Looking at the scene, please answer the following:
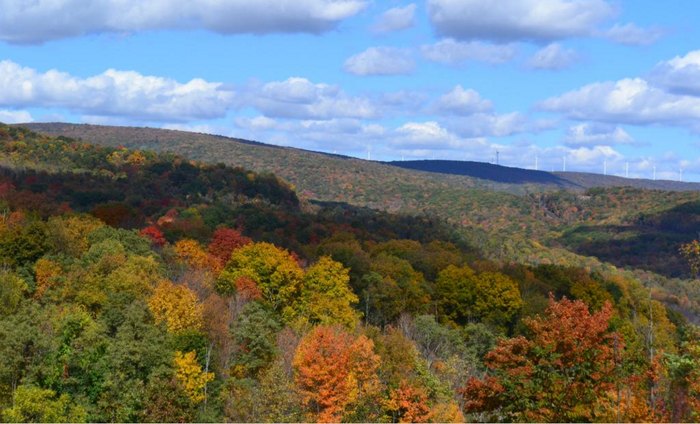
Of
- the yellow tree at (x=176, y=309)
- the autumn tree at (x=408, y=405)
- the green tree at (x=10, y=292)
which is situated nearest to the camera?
the autumn tree at (x=408, y=405)

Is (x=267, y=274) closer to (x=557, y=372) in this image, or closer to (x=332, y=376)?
(x=332, y=376)

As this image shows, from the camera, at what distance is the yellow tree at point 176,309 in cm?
5494

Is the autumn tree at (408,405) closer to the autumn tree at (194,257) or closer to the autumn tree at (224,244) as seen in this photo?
the autumn tree at (194,257)

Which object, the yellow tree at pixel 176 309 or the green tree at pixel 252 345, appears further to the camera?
the yellow tree at pixel 176 309

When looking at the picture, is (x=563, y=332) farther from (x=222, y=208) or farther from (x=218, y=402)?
(x=222, y=208)

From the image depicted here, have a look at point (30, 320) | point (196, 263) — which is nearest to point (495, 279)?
point (196, 263)

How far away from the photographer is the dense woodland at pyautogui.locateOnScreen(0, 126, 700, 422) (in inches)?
1094

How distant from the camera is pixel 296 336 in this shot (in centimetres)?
6212

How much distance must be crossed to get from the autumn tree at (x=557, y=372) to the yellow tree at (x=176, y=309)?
28789mm

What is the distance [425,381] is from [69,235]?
40165 mm

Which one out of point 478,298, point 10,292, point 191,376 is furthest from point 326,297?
point 191,376

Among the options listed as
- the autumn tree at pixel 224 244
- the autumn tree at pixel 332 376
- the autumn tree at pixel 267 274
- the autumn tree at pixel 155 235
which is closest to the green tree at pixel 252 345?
the autumn tree at pixel 332 376

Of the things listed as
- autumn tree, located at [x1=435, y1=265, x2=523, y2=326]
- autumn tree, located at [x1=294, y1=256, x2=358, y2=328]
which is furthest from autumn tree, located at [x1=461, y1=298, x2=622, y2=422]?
autumn tree, located at [x1=435, y1=265, x2=523, y2=326]

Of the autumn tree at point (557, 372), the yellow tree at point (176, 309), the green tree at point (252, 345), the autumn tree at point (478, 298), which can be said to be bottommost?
the autumn tree at point (478, 298)
